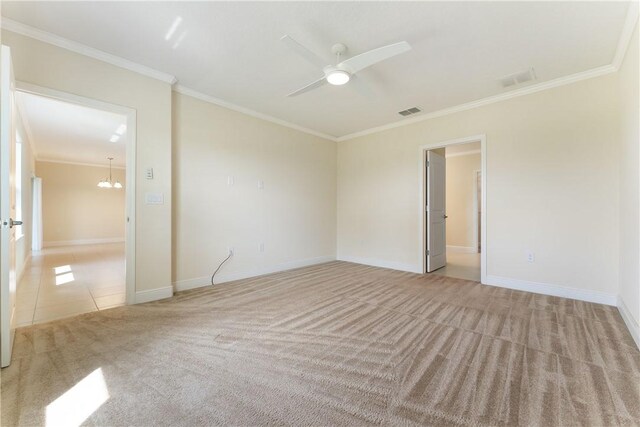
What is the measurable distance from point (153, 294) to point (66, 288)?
63.3 inches

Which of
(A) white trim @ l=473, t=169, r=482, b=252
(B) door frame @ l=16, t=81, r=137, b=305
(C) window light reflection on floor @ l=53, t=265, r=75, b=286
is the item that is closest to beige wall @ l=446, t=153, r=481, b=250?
(A) white trim @ l=473, t=169, r=482, b=252

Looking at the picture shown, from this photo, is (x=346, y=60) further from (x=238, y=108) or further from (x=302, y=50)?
(x=238, y=108)

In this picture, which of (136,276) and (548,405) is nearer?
(548,405)

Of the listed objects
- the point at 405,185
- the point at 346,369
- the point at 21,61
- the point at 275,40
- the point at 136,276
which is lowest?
the point at 346,369

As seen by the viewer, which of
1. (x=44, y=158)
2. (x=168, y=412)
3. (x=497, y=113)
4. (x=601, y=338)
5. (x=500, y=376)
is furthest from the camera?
(x=44, y=158)

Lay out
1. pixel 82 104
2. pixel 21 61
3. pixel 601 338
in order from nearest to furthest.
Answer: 1. pixel 601 338
2. pixel 21 61
3. pixel 82 104

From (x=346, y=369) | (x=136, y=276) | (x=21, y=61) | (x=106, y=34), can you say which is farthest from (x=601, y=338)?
(x=21, y=61)

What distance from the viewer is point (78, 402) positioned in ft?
4.76

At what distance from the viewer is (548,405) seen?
1437 millimetres

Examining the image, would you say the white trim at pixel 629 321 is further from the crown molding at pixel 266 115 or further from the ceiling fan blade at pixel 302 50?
the ceiling fan blade at pixel 302 50

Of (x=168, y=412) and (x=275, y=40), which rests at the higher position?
(x=275, y=40)

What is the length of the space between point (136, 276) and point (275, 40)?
9.81 feet

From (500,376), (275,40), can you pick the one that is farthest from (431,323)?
(275,40)

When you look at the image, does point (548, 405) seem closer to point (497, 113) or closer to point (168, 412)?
point (168, 412)
